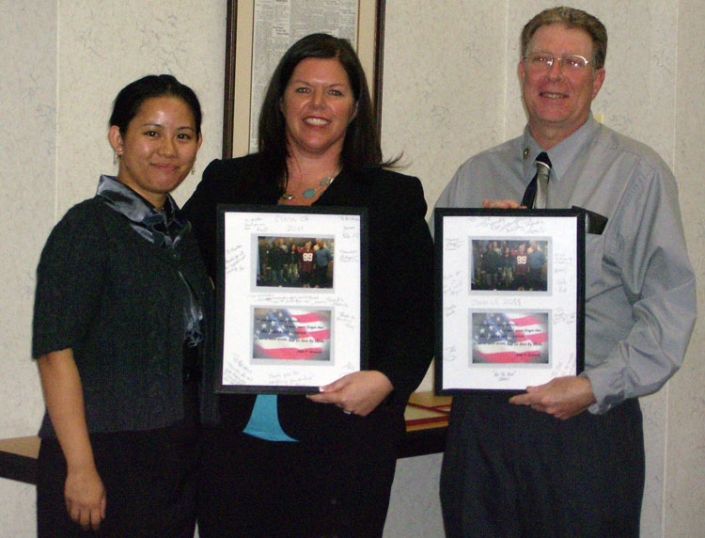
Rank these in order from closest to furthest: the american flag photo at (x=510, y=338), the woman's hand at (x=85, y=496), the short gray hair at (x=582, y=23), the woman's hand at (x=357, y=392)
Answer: the woman's hand at (x=85, y=496) < the woman's hand at (x=357, y=392) < the american flag photo at (x=510, y=338) < the short gray hair at (x=582, y=23)

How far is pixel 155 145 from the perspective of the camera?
1.77 metres

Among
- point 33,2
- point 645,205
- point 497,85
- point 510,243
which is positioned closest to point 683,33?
point 497,85

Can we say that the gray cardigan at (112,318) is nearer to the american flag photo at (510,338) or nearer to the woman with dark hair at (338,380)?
the woman with dark hair at (338,380)

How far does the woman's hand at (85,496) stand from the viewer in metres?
1.58

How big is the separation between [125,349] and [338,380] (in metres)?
0.43

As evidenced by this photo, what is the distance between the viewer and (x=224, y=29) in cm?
270

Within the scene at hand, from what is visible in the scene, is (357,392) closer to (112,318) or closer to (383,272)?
(383,272)

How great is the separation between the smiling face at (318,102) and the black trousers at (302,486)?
0.62m

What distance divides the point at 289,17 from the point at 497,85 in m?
1.02

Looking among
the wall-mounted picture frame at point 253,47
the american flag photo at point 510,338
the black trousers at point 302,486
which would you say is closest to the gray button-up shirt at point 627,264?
the american flag photo at point 510,338

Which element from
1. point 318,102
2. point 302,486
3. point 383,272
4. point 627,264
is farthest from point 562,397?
point 318,102

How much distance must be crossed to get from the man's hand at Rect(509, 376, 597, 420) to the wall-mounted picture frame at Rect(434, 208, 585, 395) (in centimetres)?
3

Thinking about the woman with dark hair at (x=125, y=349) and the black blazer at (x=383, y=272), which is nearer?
the woman with dark hair at (x=125, y=349)

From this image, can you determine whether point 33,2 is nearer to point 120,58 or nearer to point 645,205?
point 120,58
